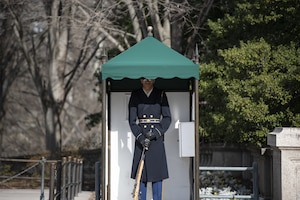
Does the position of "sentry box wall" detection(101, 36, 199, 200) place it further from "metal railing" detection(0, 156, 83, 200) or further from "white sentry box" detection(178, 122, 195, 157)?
"metal railing" detection(0, 156, 83, 200)

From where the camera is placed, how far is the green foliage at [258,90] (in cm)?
1330

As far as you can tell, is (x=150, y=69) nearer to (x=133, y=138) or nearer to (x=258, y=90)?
(x=133, y=138)

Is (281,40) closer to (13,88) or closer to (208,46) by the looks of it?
(208,46)

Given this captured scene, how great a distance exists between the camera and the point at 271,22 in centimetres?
1520

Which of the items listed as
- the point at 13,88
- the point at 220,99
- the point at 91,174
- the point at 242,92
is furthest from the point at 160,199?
Answer: the point at 13,88

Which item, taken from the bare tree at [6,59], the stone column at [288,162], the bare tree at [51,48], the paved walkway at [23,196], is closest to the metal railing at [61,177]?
the paved walkway at [23,196]

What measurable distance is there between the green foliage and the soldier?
3.06 metres

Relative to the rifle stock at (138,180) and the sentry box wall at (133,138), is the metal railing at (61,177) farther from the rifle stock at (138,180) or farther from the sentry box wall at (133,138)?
the rifle stock at (138,180)

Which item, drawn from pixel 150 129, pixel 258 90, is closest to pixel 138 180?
pixel 150 129

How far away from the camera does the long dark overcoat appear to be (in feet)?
34.3

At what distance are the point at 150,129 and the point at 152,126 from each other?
7 cm

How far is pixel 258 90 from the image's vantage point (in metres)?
13.4

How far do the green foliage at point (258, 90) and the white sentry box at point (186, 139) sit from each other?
292 centimetres

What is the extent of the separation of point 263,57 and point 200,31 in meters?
5.58
